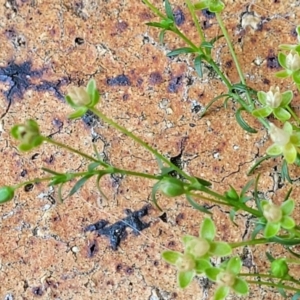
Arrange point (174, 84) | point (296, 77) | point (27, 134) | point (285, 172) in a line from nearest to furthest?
point (27, 134), point (296, 77), point (285, 172), point (174, 84)

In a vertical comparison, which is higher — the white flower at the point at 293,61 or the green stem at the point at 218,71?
the white flower at the point at 293,61

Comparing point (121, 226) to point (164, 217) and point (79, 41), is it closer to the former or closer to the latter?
point (164, 217)

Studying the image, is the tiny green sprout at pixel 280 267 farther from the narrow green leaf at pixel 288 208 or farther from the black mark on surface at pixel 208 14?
the black mark on surface at pixel 208 14

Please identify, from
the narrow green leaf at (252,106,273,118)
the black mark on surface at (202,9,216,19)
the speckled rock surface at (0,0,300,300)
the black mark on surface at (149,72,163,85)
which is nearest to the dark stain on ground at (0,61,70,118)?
the speckled rock surface at (0,0,300,300)

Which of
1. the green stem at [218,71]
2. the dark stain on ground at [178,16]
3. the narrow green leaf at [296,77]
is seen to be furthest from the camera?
the dark stain on ground at [178,16]

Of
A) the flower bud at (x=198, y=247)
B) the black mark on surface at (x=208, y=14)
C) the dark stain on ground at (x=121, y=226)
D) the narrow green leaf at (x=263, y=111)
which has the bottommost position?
the dark stain on ground at (x=121, y=226)

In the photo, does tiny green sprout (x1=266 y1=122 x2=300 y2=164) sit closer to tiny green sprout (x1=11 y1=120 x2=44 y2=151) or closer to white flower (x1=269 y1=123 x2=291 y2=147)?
white flower (x1=269 y1=123 x2=291 y2=147)

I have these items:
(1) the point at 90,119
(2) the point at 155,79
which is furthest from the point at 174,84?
(1) the point at 90,119

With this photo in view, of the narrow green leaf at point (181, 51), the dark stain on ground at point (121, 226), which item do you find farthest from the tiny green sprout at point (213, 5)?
the dark stain on ground at point (121, 226)
